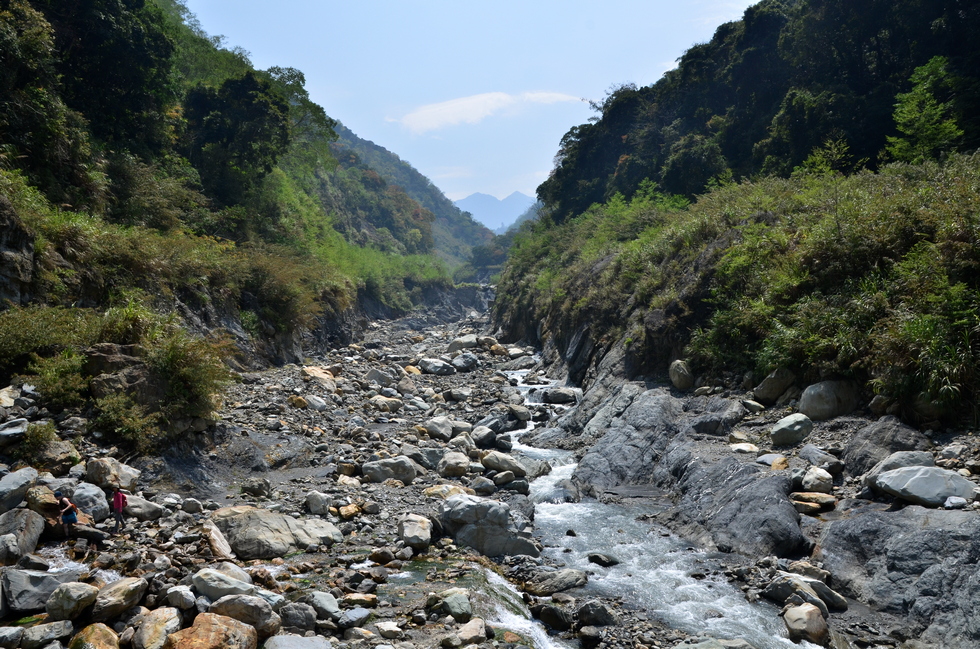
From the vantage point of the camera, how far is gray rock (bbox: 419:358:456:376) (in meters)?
22.5

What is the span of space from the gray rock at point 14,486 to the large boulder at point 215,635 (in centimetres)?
302

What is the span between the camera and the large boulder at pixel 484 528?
7340 mm

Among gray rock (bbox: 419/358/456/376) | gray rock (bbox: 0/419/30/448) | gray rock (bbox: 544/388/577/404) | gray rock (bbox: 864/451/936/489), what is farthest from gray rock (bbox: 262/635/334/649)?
gray rock (bbox: 419/358/456/376)

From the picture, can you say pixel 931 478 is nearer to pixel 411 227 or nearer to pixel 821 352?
pixel 821 352

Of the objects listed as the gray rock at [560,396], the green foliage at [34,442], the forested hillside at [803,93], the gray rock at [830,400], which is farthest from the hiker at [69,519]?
the forested hillside at [803,93]

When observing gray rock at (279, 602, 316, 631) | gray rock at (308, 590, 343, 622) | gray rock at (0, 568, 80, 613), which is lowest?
gray rock at (308, 590, 343, 622)

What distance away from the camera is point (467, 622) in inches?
210

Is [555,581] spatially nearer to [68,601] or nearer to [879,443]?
[68,601]

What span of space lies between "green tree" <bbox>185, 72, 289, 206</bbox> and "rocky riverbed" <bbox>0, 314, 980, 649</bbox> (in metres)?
16.3

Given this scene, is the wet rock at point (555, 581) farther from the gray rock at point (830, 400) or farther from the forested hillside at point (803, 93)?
the forested hillside at point (803, 93)

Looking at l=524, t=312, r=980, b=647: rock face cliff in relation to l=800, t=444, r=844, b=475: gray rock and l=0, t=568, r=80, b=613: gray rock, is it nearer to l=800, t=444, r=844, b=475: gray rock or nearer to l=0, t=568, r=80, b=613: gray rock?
l=800, t=444, r=844, b=475: gray rock

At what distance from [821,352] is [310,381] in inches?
517

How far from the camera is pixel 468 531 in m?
7.44

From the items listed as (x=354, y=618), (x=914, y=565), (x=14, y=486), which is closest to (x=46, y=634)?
(x=354, y=618)
